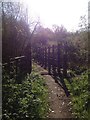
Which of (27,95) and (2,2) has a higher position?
(2,2)

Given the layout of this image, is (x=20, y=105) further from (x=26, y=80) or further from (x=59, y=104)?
(x=26, y=80)

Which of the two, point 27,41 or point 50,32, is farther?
point 50,32

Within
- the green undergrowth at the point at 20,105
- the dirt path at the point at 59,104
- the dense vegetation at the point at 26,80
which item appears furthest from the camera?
the dirt path at the point at 59,104

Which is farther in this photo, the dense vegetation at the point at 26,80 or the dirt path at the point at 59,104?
the dirt path at the point at 59,104

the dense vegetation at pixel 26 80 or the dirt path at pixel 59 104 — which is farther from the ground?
the dense vegetation at pixel 26 80

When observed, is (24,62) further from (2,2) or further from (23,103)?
(23,103)

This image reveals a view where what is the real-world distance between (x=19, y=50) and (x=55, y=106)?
293 inches

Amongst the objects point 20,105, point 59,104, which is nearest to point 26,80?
point 59,104

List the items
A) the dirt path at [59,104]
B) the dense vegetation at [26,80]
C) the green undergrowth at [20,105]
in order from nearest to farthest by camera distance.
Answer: the green undergrowth at [20,105], the dense vegetation at [26,80], the dirt path at [59,104]

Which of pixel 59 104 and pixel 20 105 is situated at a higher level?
pixel 20 105

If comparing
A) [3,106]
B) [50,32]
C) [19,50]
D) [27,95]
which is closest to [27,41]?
[19,50]

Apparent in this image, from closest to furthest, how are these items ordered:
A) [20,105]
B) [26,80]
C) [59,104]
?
[20,105] < [59,104] < [26,80]

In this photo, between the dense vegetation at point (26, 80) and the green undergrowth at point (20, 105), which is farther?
the dense vegetation at point (26, 80)

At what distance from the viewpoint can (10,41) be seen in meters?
14.2
